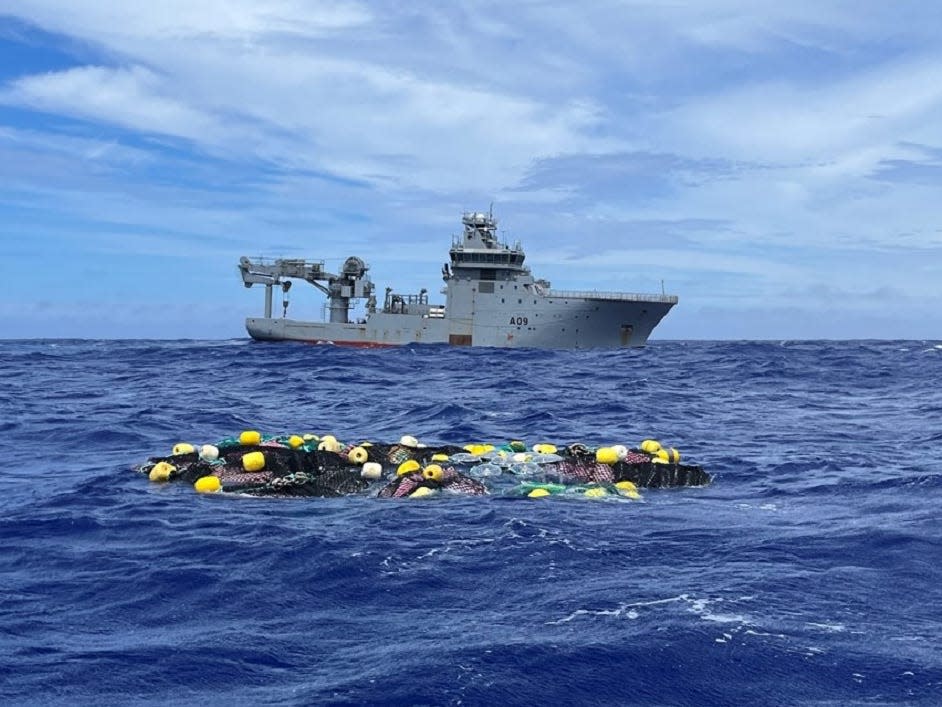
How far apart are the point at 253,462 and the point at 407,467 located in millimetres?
3173

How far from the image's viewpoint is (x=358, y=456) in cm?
1962

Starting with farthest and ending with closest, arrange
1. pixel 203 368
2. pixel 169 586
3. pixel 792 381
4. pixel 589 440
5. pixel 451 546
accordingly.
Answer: pixel 203 368, pixel 792 381, pixel 589 440, pixel 451 546, pixel 169 586

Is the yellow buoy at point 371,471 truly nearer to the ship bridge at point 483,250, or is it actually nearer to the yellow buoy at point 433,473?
the yellow buoy at point 433,473

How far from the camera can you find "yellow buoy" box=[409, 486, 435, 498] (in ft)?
57.6

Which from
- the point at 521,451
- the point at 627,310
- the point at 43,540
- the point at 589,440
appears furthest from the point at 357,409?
the point at 627,310

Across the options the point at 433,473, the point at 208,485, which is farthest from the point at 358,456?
the point at 208,485

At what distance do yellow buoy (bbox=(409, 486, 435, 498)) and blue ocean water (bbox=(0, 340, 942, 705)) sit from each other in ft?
1.21

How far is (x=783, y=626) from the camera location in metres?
10.2

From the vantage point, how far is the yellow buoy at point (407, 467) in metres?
18.7

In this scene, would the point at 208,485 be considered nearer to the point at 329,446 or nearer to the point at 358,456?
the point at 329,446

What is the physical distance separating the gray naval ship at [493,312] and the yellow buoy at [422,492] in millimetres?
57469

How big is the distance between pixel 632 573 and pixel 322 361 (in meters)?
48.0

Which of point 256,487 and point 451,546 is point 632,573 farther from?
point 256,487

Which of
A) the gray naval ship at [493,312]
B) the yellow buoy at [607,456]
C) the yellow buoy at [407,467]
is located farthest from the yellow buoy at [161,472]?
the gray naval ship at [493,312]
